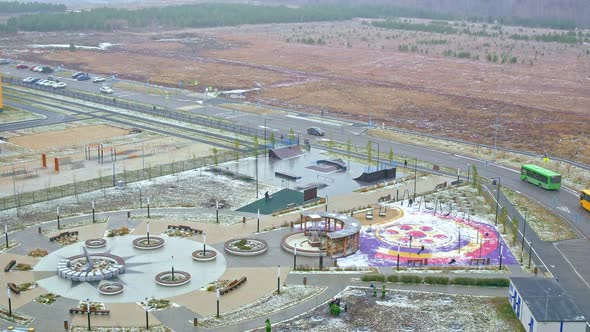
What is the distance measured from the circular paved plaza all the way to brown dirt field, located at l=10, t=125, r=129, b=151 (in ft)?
103

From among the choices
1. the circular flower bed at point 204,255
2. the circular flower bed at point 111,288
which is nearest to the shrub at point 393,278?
the circular flower bed at point 204,255

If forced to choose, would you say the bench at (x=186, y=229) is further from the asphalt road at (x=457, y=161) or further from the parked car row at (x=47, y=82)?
the parked car row at (x=47, y=82)

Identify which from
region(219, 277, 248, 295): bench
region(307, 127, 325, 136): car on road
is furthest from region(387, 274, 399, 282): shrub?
region(307, 127, 325, 136): car on road

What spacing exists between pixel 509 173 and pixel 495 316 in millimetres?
32773

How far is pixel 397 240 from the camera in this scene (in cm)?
5088

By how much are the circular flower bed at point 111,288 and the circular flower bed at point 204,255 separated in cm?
555

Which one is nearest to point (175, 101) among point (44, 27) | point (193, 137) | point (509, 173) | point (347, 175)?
point (193, 137)

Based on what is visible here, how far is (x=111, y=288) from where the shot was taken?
136 feet

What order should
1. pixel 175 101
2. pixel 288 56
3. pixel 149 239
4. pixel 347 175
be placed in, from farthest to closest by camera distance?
pixel 288 56 < pixel 175 101 < pixel 347 175 < pixel 149 239

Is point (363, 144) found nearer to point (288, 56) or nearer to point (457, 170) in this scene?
point (457, 170)

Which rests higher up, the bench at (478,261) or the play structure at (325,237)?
the play structure at (325,237)

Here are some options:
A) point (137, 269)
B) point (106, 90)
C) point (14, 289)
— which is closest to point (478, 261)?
point (137, 269)

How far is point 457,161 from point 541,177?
1054 centimetres

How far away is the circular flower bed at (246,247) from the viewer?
4738 cm
